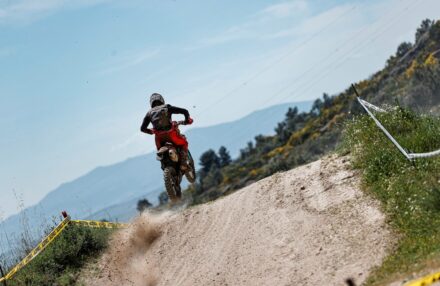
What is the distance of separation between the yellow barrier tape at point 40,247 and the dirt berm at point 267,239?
4.48ft

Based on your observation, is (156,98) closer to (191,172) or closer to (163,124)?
(163,124)

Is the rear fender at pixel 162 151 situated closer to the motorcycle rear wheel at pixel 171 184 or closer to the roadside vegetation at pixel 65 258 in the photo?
the motorcycle rear wheel at pixel 171 184

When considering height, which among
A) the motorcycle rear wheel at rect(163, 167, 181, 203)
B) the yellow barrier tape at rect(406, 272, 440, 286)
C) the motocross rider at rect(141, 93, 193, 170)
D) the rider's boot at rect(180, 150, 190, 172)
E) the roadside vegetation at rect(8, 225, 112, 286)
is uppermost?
the motocross rider at rect(141, 93, 193, 170)

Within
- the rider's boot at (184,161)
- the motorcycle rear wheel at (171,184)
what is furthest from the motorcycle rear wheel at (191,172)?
the motorcycle rear wheel at (171,184)

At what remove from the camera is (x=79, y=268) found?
1256 cm

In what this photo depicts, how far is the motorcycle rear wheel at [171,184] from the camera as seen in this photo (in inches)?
555

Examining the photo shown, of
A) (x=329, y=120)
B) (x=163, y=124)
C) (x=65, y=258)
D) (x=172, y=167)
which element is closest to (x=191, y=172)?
(x=172, y=167)

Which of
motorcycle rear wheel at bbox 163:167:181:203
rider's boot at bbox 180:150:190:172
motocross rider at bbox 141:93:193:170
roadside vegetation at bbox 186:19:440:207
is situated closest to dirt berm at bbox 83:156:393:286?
motorcycle rear wheel at bbox 163:167:181:203

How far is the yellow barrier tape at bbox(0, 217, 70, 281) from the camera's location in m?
12.5

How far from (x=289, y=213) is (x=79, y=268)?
4.57 m

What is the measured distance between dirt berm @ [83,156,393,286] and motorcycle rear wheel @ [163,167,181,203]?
0.50 meters

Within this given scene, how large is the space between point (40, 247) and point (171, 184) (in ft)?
10.2

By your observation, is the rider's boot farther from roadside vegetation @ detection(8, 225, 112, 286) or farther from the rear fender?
roadside vegetation @ detection(8, 225, 112, 286)

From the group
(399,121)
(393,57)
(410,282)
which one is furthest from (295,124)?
(410,282)
